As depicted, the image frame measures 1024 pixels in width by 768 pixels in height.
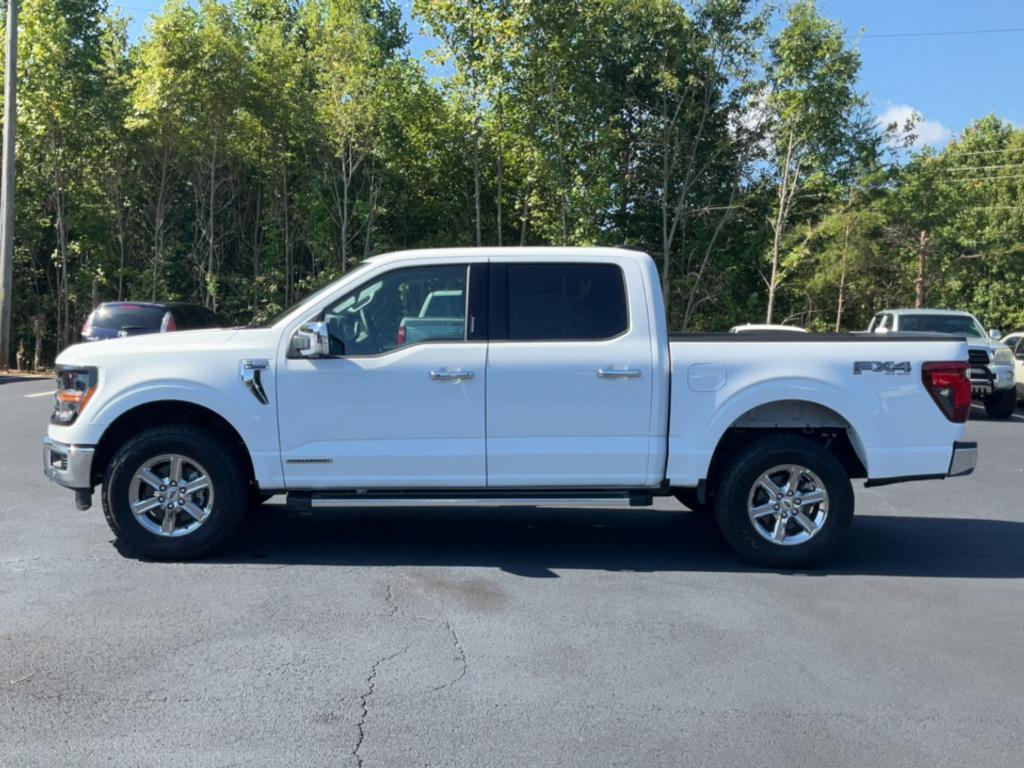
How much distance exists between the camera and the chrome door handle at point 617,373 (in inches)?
250

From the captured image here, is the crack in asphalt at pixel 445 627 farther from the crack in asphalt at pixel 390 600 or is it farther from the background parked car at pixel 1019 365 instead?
the background parked car at pixel 1019 365

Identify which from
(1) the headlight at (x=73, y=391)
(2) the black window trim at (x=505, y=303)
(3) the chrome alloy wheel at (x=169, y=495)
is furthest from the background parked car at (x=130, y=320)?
(2) the black window trim at (x=505, y=303)

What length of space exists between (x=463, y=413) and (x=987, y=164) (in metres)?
43.7

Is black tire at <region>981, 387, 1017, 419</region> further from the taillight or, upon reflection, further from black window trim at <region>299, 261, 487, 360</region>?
black window trim at <region>299, 261, 487, 360</region>

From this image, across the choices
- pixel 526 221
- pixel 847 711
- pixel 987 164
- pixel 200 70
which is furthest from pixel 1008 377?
pixel 987 164

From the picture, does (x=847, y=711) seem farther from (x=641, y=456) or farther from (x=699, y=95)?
(x=699, y=95)

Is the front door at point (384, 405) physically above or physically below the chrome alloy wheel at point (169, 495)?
above

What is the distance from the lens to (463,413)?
6.39 m

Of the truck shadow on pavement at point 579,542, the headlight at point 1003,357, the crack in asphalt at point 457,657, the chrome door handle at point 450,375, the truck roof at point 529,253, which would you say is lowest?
the truck shadow on pavement at point 579,542

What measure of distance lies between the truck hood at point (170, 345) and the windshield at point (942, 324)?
46.9 feet

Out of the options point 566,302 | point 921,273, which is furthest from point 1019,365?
point 566,302

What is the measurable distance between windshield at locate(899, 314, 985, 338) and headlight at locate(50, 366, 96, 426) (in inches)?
591

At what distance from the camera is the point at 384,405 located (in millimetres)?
6367

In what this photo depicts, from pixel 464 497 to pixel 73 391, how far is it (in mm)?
2677
